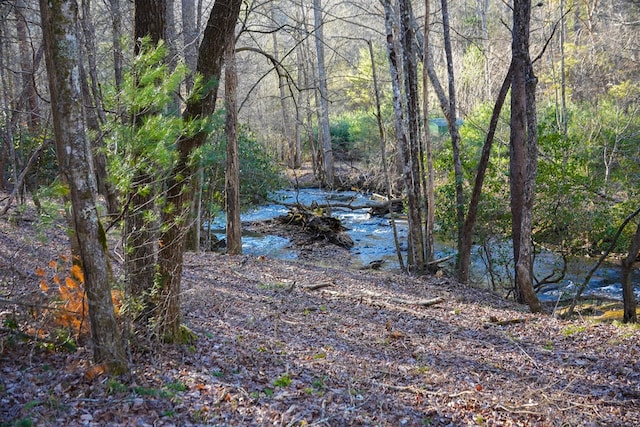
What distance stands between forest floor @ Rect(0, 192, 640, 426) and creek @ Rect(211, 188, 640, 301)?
3945 mm

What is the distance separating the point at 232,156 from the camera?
11016 millimetres

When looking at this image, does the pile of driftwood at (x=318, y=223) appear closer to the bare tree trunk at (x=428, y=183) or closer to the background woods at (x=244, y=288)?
the background woods at (x=244, y=288)

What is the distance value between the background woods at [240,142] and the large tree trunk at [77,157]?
10 mm

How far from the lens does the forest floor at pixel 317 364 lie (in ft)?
14.0

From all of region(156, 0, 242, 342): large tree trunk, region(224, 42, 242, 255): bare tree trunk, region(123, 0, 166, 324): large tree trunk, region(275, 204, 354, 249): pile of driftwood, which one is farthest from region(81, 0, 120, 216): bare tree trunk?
region(275, 204, 354, 249): pile of driftwood

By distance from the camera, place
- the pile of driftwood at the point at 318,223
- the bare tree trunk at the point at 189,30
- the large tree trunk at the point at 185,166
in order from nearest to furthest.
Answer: the large tree trunk at the point at 185,166 < the bare tree trunk at the point at 189,30 < the pile of driftwood at the point at 318,223

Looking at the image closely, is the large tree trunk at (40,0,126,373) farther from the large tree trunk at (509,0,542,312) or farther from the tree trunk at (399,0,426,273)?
the tree trunk at (399,0,426,273)

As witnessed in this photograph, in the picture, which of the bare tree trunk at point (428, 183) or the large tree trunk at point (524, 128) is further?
the bare tree trunk at point (428, 183)

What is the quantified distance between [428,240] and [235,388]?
7.80 metres

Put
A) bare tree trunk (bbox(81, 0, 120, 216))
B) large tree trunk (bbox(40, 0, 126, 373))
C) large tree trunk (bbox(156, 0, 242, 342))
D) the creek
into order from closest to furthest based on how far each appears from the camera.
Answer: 1. large tree trunk (bbox(40, 0, 126, 373))
2. large tree trunk (bbox(156, 0, 242, 342))
3. bare tree trunk (bbox(81, 0, 120, 216))
4. the creek

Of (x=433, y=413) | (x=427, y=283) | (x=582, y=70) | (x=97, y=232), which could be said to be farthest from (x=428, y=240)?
(x=582, y=70)

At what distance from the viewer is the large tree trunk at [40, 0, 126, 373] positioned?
384cm

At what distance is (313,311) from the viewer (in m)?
7.99

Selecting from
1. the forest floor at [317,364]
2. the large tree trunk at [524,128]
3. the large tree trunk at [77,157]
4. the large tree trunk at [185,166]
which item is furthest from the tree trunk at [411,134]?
the large tree trunk at [77,157]
